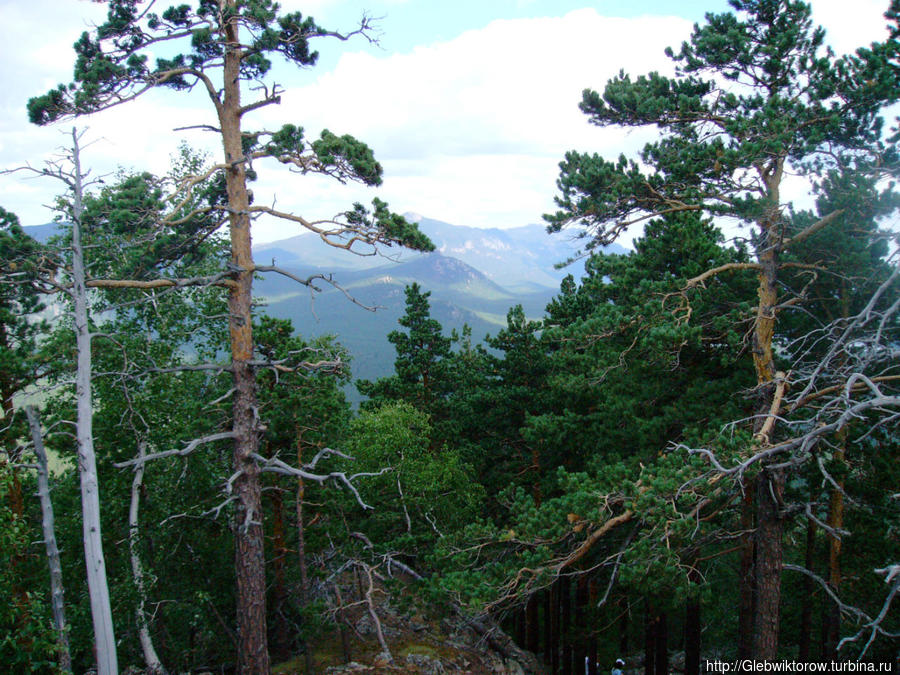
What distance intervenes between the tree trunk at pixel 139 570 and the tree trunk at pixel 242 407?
3.68m

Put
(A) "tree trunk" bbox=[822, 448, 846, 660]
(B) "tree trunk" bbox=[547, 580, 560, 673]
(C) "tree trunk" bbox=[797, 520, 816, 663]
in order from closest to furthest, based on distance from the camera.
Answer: (A) "tree trunk" bbox=[822, 448, 846, 660]
(C) "tree trunk" bbox=[797, 520, 816, 663]
(B) "tree trunk" bbox=[547, 580, 560, 673]

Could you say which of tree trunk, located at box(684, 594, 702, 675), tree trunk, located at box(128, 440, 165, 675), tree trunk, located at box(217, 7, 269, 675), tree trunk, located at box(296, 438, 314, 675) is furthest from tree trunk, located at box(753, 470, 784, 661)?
tree trunk, located at box(128, 440, 165, 675)

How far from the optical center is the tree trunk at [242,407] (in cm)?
864

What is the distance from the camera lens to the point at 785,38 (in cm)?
955

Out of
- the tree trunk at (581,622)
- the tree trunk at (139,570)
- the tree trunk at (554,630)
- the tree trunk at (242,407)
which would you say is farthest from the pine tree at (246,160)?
the tree trunk at (554,630)

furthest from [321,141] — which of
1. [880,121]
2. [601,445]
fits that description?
[601,445]

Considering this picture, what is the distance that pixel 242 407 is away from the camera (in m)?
8.80

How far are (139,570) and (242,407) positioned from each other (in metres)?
A: 5.75

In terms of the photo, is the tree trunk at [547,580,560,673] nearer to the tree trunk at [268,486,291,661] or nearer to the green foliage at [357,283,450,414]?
the green foliage at [357,283,450,414]

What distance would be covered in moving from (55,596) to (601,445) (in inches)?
A: 508

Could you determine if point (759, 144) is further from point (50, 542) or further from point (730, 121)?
point (50, 542)

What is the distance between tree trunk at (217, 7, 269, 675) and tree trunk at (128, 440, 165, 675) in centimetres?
368

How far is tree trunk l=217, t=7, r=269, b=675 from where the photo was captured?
864 cm

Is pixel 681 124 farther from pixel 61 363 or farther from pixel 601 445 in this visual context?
pixel 61 363
